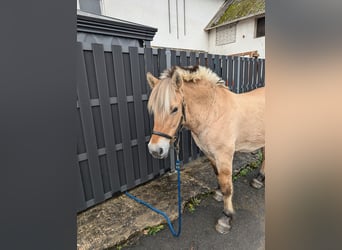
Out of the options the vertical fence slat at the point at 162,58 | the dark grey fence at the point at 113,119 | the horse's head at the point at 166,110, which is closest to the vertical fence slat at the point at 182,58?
the dark grey fence at the point at 113,119

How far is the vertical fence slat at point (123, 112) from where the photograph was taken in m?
2.46

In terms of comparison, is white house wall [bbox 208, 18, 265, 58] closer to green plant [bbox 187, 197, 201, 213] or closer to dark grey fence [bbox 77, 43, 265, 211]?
dark grey fence [bbox 77, 43, 265, 211]

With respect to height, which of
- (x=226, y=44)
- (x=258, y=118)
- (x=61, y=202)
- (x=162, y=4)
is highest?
(x=162, y=4)

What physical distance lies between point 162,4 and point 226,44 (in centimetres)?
471

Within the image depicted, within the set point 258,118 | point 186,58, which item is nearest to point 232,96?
point 258,118

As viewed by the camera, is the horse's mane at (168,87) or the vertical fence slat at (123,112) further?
the vertical fence slat at (123,112)

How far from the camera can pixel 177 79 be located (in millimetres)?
1813

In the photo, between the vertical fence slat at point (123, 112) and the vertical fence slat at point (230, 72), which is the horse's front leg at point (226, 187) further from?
the vertical fence slat at point (230, 72)

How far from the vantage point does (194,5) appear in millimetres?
11609

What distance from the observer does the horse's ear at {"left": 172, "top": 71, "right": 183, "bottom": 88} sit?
5.86 ft

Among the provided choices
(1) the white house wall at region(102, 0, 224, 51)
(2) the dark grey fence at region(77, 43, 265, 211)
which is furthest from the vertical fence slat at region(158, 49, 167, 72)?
(1) the white house wall at region(102, 0, 224, 51)

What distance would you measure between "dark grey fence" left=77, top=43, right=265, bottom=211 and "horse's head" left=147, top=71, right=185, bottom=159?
2.84 ft

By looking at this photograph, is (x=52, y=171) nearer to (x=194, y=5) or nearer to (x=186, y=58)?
(x=186, y=58)

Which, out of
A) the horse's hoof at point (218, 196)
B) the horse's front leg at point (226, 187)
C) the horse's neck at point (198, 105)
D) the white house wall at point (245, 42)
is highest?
the white house wall at point (245, 42)
